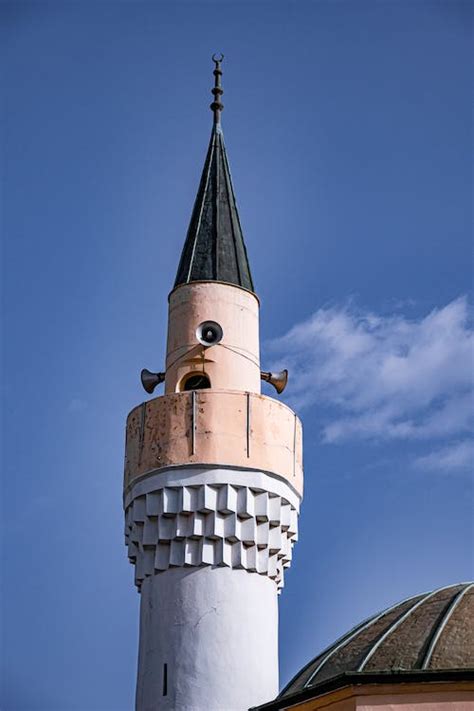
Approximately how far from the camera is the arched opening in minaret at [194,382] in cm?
1680

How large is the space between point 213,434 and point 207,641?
241cm

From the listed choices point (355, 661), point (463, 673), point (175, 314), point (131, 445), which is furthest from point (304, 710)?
point (175, 314)

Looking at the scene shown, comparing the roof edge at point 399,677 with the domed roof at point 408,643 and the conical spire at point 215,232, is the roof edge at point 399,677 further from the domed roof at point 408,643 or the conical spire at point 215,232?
the conical spire at point 215,232

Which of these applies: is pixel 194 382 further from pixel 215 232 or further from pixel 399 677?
pixel 399 677

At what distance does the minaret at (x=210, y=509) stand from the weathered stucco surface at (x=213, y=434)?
1 centimetres

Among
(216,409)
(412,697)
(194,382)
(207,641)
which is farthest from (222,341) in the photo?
(412,697)

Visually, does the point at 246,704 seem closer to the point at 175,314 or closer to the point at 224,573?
the point at 224,573

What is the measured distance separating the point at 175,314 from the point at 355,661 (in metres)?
6.27

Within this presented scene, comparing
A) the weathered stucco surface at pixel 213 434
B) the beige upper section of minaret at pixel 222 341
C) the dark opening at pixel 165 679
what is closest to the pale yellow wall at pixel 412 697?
the dark opening at pixel 165 679

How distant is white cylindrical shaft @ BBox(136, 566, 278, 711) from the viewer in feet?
49.2

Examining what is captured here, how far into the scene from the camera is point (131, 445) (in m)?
16.7

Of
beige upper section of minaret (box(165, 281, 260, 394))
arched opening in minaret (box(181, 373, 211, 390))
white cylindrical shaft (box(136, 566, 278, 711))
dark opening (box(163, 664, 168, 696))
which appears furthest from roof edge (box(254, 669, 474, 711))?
arched opening in minaret (box(181, 373, 211, 390))

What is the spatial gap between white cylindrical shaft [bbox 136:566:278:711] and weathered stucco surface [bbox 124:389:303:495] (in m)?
1.31

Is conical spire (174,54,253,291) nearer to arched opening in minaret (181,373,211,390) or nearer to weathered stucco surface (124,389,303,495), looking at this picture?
arched opening in minaret (181,373,211,390)
